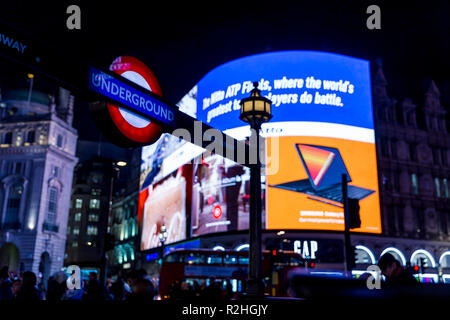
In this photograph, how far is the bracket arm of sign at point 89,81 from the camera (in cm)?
383

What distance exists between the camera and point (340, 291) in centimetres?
180

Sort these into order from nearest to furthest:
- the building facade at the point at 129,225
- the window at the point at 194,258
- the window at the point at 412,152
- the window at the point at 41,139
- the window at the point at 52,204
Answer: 1. the window at the point at 194,258
2. the window at the point at 412,152
3. the window at the point at 52,204
4. the window at the point at 41,139
5. the building facade at the point at 129,225

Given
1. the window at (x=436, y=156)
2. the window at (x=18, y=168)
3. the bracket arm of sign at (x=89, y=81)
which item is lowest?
the bracket arm of sign at (x=89, y=81)

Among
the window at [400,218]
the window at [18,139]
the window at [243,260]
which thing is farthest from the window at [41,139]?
the window at [400,218]

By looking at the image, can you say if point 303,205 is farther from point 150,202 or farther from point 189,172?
point 150,202

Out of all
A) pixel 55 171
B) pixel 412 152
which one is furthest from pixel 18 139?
pixel 412 152

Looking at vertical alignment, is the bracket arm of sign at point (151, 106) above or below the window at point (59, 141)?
below

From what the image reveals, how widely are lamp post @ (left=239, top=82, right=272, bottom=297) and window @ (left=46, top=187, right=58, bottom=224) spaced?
53.8 metres

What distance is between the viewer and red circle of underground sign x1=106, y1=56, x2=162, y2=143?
4.85 meters

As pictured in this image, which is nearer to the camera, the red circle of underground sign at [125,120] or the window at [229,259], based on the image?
the red circle of underground sign at [125,120]

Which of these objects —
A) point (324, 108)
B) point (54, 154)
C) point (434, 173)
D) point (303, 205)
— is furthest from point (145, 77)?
point (54, 154)

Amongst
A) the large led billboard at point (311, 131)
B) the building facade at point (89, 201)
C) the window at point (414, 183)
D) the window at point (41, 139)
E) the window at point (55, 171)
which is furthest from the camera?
the building facade at point (89, 201)

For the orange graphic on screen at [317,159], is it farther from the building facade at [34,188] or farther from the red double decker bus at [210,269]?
the building facade at [34,188]

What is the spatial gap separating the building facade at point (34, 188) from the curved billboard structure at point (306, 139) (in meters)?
25.3
